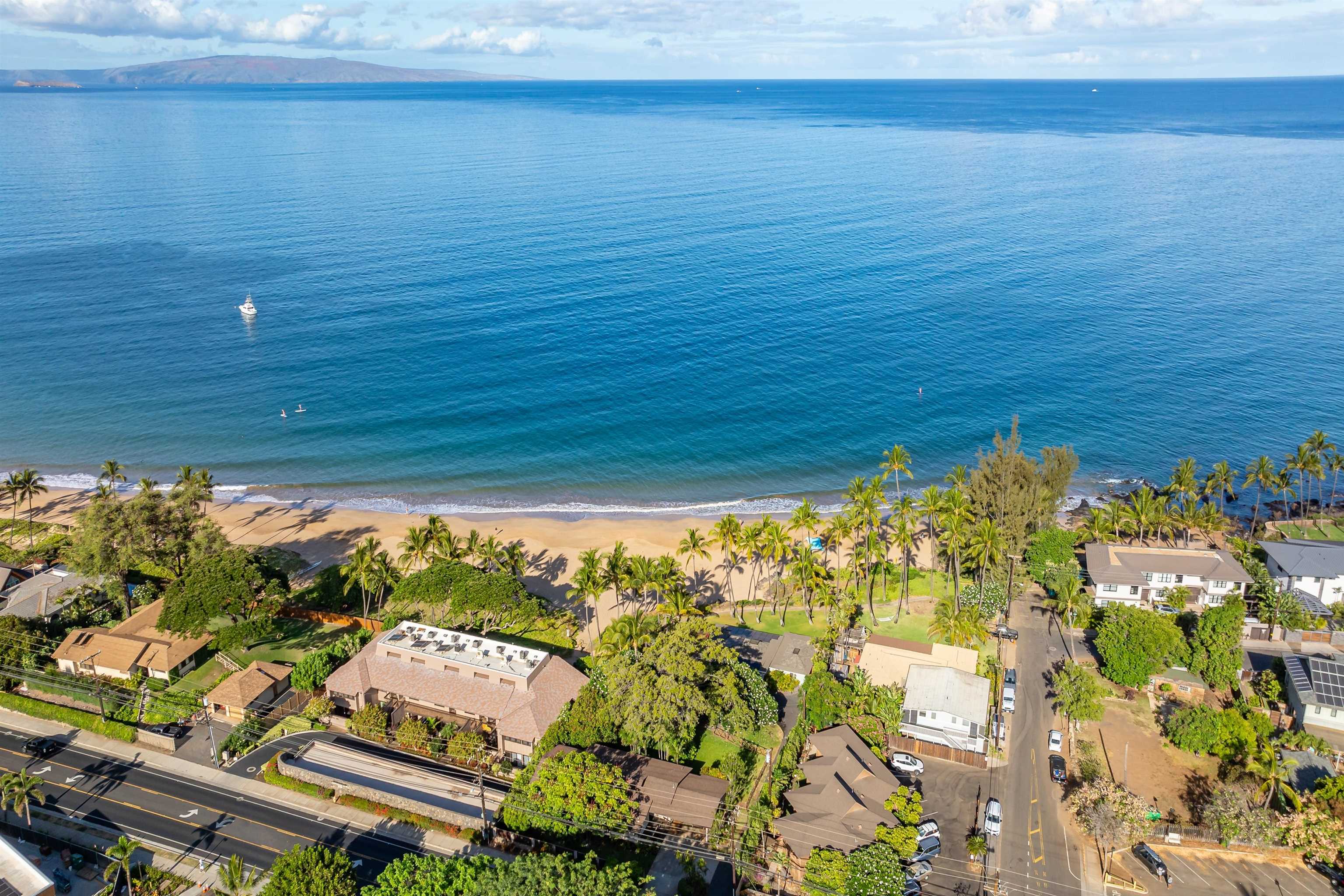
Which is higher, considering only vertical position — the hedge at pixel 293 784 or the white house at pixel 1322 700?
the white house at pixel 1322 700

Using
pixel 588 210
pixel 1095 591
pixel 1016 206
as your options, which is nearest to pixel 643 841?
pixel 1095 591

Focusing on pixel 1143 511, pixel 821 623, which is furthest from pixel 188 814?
pixel 1143 511

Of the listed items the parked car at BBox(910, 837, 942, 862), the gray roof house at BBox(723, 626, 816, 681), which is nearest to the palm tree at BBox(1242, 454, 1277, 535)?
the gray roof house at BBox(723, 626, 816, 681)

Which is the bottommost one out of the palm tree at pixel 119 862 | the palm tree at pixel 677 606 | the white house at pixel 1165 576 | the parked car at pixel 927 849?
the palm tree at pixel 119 862

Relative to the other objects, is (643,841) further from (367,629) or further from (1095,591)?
(1095,591)

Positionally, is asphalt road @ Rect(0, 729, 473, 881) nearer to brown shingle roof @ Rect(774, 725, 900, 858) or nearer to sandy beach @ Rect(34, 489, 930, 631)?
brown shingle roof @ Rect(774, 725, 900, 858)

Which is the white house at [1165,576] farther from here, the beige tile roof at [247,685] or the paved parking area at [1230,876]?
the beige tile roof at [247,685]

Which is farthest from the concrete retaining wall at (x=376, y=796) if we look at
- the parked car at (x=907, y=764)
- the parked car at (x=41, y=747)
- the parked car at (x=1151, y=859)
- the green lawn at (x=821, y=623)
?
the parked car at (x=1151, y=859)
